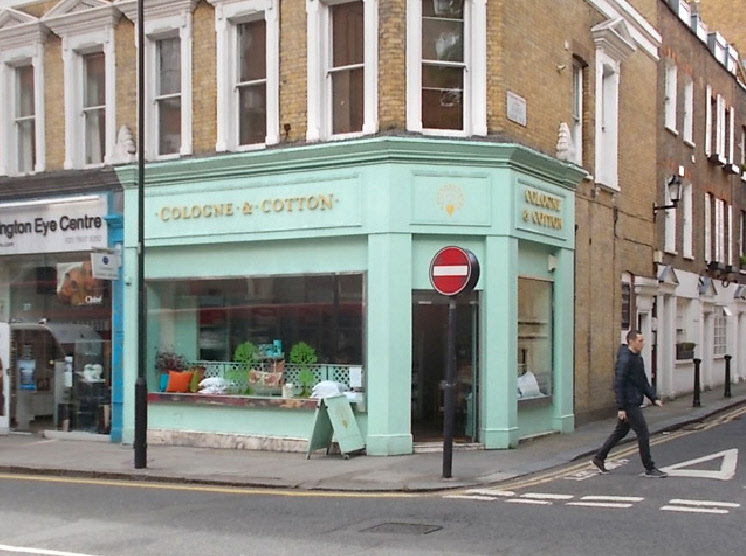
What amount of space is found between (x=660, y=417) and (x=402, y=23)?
9.99 m

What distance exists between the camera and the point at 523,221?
15414mm

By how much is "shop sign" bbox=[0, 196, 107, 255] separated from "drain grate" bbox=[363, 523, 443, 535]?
1000 cm

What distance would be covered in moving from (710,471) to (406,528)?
5026 millimetres

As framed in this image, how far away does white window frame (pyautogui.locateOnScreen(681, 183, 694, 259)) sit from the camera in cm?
2597

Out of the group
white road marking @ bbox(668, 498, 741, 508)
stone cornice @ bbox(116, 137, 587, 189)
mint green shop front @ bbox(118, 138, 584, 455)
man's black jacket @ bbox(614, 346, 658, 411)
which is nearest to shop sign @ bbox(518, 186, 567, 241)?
mint green shop front @ bbox(118, 138, 584, 455)

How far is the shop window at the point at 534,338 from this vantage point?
52.1 ft

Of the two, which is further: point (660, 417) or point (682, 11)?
point (682, 11)

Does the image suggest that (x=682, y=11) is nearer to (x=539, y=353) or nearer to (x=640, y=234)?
(x=640, y=234)

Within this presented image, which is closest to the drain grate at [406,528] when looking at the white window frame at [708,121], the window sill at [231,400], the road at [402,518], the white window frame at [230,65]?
the road at [402,518]

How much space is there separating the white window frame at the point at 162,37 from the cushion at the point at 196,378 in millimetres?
3751

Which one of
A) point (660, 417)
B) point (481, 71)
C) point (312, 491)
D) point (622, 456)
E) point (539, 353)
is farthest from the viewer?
point (660, 417)

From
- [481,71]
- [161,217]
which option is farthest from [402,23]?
[161,217]

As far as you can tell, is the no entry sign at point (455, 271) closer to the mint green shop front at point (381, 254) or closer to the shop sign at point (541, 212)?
the mint green shop front at point (381, 254)

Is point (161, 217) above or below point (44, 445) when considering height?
above
